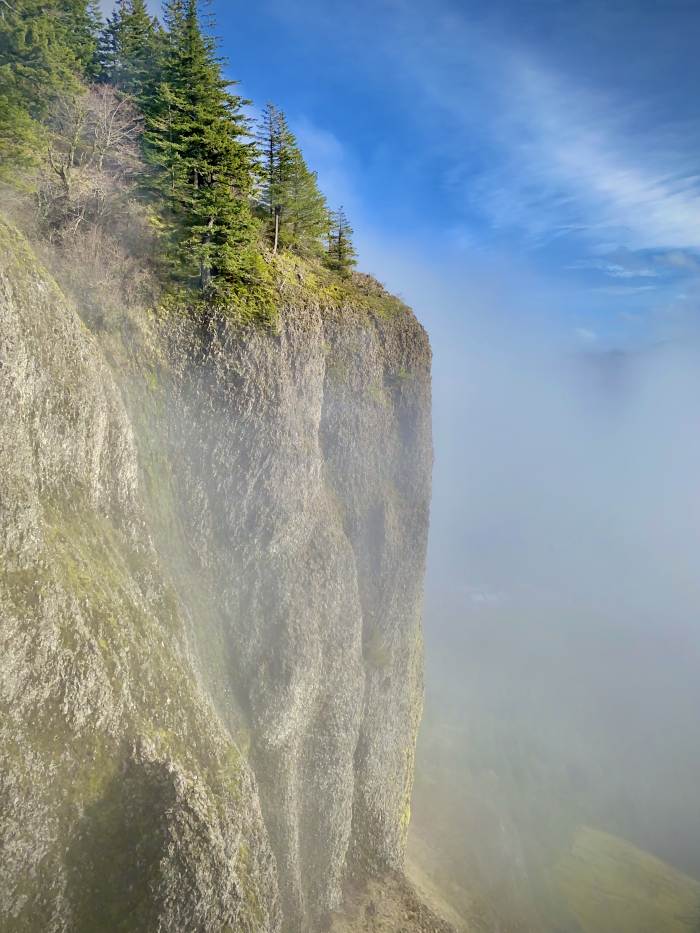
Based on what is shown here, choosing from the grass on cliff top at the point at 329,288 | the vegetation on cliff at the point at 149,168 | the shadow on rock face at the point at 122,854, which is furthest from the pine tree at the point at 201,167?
the shadow on rock face at the point at 122,854

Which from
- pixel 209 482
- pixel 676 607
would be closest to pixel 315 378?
pixel 209 482

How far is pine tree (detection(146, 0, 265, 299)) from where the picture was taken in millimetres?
29109

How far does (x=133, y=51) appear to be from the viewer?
134 feet

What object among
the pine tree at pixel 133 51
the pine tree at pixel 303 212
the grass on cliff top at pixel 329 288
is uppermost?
the pine tree at pixel 133 51

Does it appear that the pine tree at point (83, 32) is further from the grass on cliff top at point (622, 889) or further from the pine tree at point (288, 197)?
the grass on cliff top at point (622, 889)

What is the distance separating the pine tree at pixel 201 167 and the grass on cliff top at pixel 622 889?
71883 millimetres

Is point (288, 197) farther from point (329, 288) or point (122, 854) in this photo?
point (122, 854)

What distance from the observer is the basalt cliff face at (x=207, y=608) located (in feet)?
63.7

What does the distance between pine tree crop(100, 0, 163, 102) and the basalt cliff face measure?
18.2 metres

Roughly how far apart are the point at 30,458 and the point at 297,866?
102 feet

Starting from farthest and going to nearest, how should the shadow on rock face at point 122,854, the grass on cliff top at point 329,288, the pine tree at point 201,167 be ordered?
1. the grass on cliff top at point 329,288
2. the pine tree at point 201,167
3. the shadow on rock face at point 122,854

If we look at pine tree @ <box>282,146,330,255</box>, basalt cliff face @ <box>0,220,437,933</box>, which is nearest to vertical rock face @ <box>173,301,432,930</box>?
basalt cliff face @ <box>0,220,437,933</box>

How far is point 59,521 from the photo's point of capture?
2148cm

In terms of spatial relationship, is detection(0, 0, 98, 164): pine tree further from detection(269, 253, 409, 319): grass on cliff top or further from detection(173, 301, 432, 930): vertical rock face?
detection(269, 253, 409, 319): grass on cliff top
